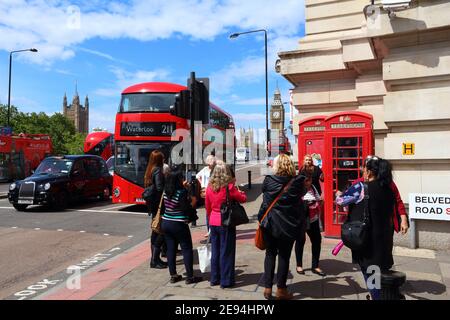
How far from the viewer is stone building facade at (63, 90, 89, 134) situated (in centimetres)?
12462

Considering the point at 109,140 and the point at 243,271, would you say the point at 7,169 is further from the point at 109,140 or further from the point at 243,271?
the point at 243,271

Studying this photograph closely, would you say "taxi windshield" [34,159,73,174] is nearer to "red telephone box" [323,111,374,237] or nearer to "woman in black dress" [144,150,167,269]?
"woman in black dress" [144,150,167,269]

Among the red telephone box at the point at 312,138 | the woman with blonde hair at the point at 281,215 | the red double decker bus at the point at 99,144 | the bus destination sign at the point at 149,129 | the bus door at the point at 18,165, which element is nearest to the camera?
the woman with blonde hair at the point at 281,215

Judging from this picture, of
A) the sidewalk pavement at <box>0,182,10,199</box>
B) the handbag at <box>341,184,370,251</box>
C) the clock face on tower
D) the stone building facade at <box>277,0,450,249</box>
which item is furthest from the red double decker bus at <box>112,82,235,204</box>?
the clock face on tower

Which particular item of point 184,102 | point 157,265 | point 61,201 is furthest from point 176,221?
point 61,201

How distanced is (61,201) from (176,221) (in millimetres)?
9122

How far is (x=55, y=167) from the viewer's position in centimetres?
1373

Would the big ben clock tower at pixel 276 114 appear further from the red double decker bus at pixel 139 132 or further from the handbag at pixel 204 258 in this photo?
the handbag at pixel 204 258

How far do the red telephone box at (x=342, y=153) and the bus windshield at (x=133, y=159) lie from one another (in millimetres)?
5896

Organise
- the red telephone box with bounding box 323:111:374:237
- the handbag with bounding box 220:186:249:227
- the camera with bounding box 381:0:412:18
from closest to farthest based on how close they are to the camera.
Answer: the handbag with bounding box 220:186:249:227 < the camera with bounding box 381:0:412:18 < the red telephone box with bounding box 323:111:374:237

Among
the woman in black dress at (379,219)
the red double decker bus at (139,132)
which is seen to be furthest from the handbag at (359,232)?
the red double decker bus at (139,132)

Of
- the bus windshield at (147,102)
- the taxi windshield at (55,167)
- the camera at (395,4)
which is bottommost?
the taxi windshield at (55,167)

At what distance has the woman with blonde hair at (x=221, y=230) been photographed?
471cm
